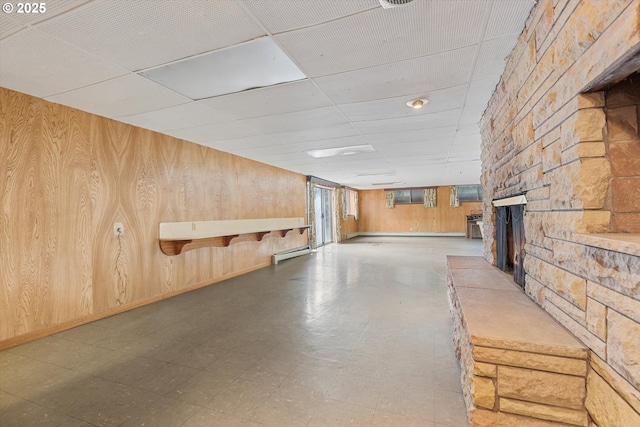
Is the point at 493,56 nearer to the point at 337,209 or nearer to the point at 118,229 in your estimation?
the point at 118,229

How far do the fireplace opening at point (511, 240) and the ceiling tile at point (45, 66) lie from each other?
3.31 m

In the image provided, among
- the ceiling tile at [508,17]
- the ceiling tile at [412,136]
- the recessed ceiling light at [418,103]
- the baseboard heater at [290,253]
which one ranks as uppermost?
the ceiling tile at [412,136]

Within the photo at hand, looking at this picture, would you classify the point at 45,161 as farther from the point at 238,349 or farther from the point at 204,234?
the point at 238,349

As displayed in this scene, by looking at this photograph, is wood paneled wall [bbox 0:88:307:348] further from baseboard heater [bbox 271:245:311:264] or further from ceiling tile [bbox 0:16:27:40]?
baseboard heater [bbox 271:245:311:264]

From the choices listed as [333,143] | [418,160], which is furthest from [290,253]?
[418,160]

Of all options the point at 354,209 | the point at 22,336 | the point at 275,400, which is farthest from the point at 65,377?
the point at 354,209

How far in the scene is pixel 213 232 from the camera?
4.64 meters

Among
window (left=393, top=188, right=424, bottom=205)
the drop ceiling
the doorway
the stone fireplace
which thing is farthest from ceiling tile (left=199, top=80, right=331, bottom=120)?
window (left=393, top=188, right=424, bottom=205)

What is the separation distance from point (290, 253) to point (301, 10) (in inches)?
233

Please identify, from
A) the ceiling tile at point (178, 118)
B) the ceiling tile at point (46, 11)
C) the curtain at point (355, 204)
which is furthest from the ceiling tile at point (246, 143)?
the curtain at point (355, 204)

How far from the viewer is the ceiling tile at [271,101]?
2521 mm

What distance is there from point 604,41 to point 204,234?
4.52 metres

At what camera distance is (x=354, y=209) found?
1312cm

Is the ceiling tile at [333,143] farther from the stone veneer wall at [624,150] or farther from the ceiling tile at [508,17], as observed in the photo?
the stone veneer wall at [624,150]
